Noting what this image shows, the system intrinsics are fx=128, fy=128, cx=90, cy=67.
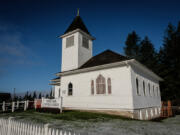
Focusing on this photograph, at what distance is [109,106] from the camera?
12.0 meters

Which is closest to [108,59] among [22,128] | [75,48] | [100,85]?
[100,85]

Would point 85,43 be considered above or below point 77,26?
below

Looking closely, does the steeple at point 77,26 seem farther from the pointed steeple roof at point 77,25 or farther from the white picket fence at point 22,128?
the white picket fence at point 22,128

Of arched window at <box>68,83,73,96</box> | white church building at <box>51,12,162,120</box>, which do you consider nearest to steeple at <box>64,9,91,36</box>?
white church building at <box>51,12,162,120</box>

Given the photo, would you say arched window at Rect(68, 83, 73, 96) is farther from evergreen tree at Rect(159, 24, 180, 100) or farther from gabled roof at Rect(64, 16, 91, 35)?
evergreen tree at Rect(159, 24, 180, 100)

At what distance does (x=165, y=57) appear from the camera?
3641 cm

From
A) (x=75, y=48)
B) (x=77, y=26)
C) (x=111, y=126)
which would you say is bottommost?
(x=111, y=126)

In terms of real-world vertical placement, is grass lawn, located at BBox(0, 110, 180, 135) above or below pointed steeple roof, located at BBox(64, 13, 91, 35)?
below

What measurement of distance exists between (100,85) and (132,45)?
38.3m

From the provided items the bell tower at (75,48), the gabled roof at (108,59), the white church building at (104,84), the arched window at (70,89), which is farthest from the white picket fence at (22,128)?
the bell tower at (75,48)

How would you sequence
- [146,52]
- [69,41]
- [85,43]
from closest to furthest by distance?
[69,41], [85,43], [146,52]

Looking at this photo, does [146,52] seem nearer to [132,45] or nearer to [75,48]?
[132,45]

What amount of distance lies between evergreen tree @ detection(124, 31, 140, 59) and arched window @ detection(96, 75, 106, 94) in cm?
3539

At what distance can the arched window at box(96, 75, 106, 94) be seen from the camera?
41.6 feet
